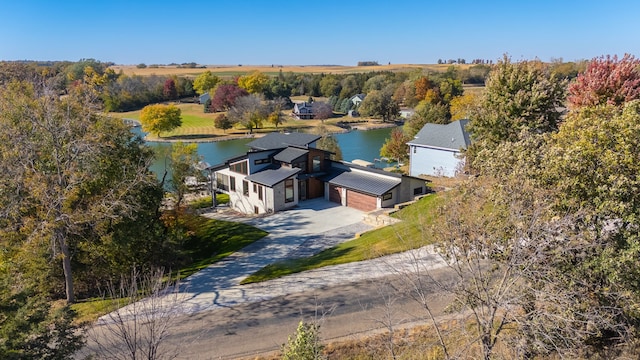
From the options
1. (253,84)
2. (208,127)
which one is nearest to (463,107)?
(208,127)

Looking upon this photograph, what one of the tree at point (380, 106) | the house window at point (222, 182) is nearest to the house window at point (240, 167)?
the house window at point (222, 182)

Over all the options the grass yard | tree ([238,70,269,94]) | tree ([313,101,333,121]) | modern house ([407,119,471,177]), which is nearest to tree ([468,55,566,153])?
modern house ([407,119,471,177])

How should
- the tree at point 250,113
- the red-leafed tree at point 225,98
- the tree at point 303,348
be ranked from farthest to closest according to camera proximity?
1. the red-leafed tree at point 225,98
2. the tree at point 250,113
3. the tree at point 303,348

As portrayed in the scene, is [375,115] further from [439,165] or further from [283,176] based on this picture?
[283,176]

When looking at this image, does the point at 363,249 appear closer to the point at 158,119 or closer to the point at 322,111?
the point at 158,119

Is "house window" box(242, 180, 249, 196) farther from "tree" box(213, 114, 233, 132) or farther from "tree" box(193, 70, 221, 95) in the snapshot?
"tree" box(193, 70, 221, 95)

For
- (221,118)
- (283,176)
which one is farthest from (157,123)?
(283,176)

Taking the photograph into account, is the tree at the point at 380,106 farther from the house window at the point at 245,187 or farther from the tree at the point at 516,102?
the tree at the point at 516,102
